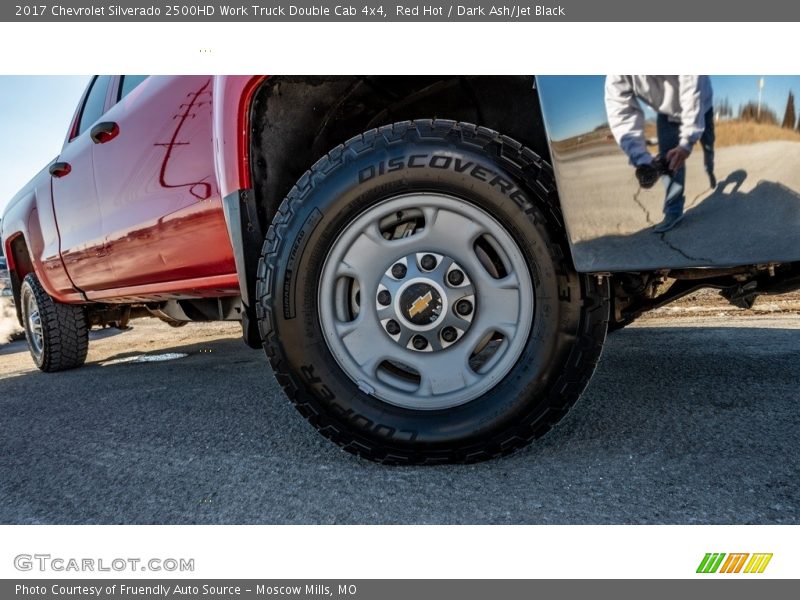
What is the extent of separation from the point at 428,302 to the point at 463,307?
10cm

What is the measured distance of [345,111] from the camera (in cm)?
184

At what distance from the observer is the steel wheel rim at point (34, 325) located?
3.80 m

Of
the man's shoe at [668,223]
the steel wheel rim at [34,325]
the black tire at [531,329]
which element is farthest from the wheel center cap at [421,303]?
the steel wheel rim at [34,325]

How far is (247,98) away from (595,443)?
4.86ft

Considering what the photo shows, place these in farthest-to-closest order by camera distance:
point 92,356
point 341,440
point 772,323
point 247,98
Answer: point 92,356, point 772,323, point 247,98, point 341,440

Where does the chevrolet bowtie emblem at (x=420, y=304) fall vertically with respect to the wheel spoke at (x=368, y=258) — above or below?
below

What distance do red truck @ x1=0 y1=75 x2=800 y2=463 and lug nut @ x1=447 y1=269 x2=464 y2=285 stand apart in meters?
0.01

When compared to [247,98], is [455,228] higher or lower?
lower

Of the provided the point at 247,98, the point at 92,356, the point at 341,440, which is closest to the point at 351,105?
the point at 247,98

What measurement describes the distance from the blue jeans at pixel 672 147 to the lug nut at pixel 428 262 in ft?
1.93

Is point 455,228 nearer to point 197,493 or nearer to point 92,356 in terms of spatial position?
point 197,493

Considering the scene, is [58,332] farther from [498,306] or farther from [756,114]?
[756,114]

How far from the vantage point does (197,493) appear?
1361 millimetres

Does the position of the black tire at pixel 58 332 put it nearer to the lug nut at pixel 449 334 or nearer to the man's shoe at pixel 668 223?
the lug nut at pixel 449 334
